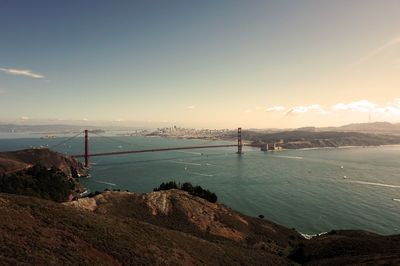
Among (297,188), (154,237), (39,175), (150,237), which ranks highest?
(150,237)

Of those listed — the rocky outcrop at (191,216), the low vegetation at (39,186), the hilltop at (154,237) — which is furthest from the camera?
the low vegetation at (39,186)

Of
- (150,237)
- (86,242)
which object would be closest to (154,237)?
(150,237)

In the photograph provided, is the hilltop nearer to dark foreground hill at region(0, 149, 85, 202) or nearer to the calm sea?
the calm sea

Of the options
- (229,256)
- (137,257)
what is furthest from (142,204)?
(137,257)

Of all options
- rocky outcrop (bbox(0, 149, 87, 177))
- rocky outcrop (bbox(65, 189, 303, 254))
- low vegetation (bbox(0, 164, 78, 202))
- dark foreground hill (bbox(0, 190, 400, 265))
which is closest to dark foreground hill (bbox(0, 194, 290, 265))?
dark foreground hill (bbox(0, 190, 400, 265))

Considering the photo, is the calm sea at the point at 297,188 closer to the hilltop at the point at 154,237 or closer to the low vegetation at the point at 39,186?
the low vegetation at the point at 39,186

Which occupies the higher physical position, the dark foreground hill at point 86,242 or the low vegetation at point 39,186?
the dark foreground hill at point 86,242

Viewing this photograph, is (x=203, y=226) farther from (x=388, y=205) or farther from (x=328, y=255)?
(x=388, y=205)

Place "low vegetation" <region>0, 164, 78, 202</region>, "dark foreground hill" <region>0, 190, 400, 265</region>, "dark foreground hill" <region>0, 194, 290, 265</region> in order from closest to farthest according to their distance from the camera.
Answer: "dark foreground hill" <region>0, 194, 290, 265</region>
"dark foreground hill" <region>0, 190, 400, 265</region>
"low vegetation" <region>0, 164, 78, 202</region>

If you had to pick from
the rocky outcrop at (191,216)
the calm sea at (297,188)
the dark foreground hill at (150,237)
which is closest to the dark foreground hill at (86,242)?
the dark foreground hill at (150,237)

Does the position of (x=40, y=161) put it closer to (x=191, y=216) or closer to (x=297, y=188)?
(x=191, y=216)

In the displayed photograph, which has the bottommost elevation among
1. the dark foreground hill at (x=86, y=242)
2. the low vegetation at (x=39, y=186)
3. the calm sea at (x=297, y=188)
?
the calm sea at (x=297, y=188)
